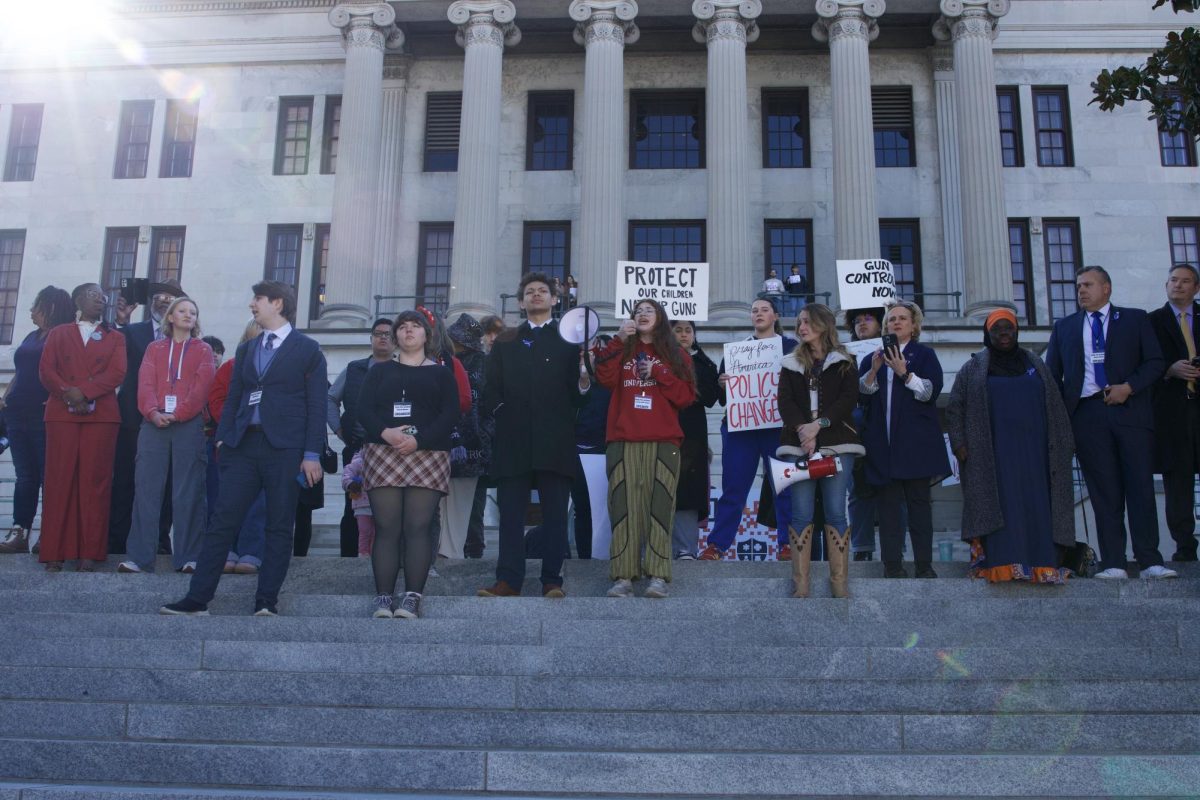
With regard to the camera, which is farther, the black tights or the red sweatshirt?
the red sweatshirt

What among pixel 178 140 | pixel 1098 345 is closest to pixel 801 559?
pixel 1098 345

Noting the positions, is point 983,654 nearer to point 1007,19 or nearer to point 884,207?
point 884,207

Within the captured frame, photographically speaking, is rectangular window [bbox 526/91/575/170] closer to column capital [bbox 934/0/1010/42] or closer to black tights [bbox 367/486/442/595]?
column capital [bbox 934/0/1010/42]

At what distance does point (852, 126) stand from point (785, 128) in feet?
11.4

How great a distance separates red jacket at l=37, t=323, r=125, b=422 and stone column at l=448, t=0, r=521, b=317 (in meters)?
14.5

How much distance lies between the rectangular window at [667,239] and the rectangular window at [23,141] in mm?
15787

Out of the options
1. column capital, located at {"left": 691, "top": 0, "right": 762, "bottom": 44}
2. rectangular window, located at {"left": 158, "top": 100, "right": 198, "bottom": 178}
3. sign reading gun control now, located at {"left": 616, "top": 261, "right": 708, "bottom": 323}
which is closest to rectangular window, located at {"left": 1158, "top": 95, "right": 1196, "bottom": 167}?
column capital, located at {"left": 691, "top": 0, "right": 762, "bottom": 44}

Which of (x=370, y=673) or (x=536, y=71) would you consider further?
(x=536, y=71)

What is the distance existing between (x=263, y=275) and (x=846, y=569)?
74.1 feet

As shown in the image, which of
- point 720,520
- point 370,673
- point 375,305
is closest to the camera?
point 370,673

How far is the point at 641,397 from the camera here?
863 centimetres

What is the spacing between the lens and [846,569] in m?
8.31

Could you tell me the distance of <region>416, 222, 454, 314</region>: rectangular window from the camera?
27.4 m

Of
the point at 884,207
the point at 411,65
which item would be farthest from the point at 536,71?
the point at 884,207
